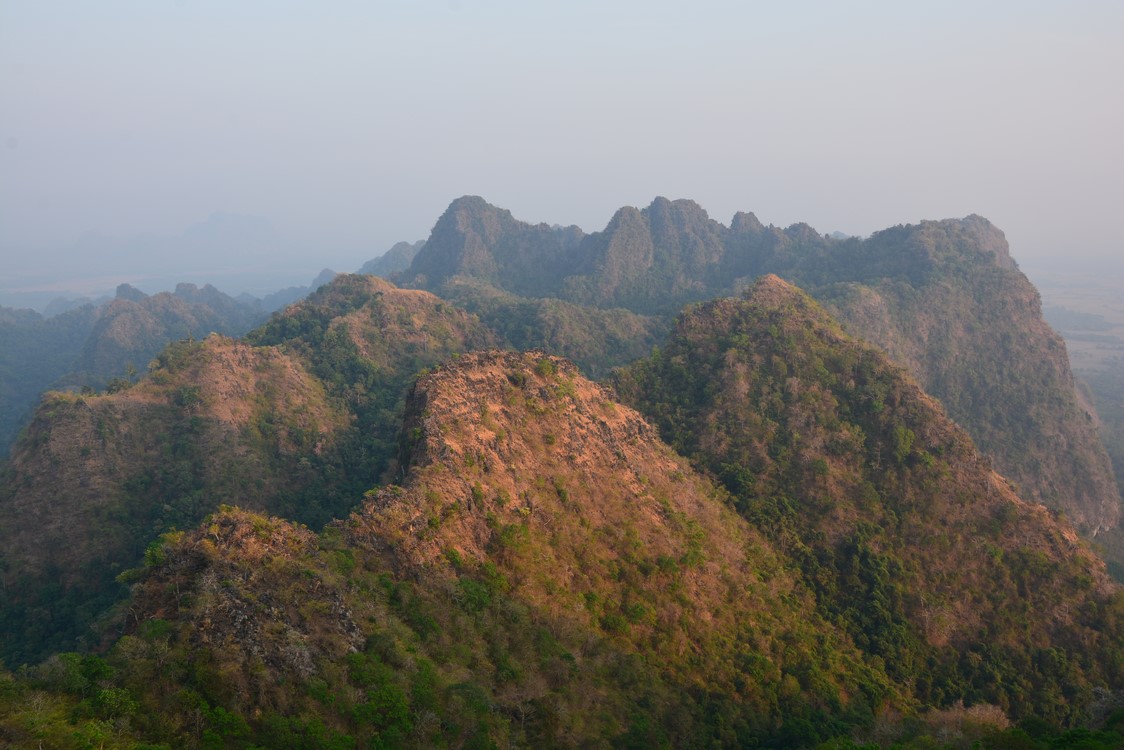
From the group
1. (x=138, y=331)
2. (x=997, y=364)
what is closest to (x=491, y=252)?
(x=138, y=331)

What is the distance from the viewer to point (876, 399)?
41812 mm

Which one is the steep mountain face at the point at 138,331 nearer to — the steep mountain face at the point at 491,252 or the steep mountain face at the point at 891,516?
the steep mountain face at the point at 491,252

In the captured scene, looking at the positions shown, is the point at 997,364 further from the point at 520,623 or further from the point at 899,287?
the point at 520,623

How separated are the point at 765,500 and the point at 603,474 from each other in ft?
38.7

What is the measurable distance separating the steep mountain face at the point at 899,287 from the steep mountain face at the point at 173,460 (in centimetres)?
6497

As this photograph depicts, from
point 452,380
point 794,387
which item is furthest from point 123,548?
point 794,387

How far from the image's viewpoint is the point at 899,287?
9094 centimetres

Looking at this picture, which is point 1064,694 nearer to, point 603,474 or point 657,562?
point 657,562

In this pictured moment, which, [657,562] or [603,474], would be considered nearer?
[657,562]

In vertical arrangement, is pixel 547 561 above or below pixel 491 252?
below

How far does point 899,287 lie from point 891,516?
66.5 metres

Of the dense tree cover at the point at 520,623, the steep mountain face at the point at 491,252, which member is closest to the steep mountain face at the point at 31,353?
the steep mountain face at the point at 491,252

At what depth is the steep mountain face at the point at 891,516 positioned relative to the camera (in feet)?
103

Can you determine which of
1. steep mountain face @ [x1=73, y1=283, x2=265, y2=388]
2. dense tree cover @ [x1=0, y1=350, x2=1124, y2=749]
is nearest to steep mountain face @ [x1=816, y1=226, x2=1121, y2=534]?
dense tree cover @ [x1=0, y1=350, x2=1124, y2=749]
